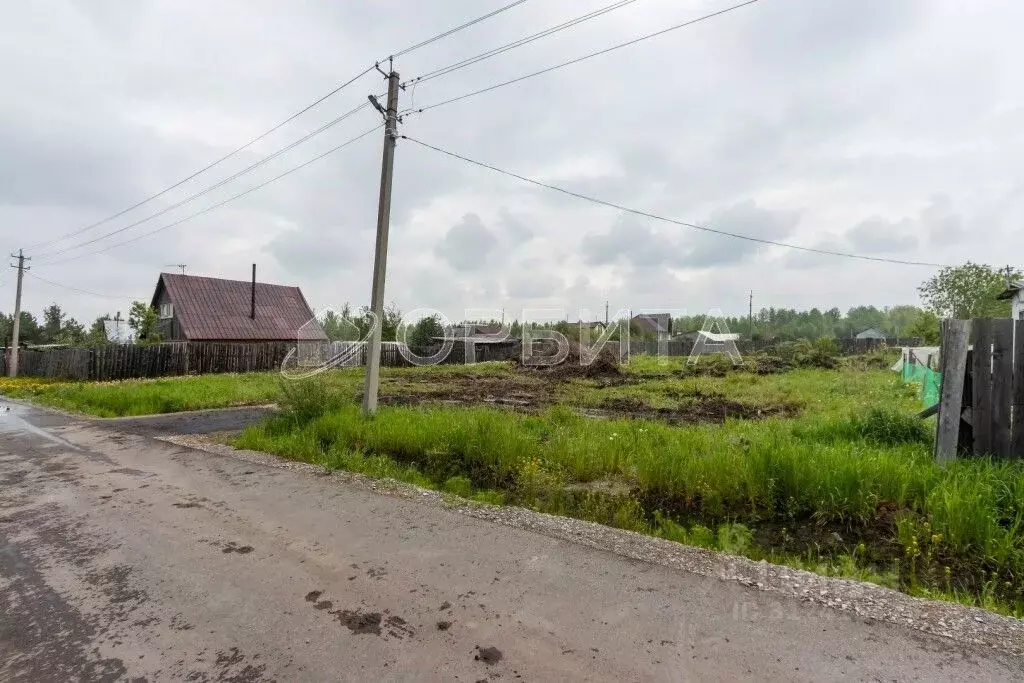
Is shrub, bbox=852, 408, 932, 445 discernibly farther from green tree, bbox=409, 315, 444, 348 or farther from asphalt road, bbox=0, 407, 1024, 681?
green tree, bbox=409, 315, 444, 348

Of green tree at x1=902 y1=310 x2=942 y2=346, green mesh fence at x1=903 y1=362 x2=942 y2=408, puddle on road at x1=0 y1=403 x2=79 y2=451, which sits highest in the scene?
green tree at x1=902 y1=310 x2=942 y2=346

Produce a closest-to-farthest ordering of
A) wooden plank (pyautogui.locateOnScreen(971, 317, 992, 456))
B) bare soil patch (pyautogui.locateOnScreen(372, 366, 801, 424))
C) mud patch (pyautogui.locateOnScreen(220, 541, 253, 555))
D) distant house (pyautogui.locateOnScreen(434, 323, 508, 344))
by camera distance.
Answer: mud patch (pyautogui.locateOnScreen(220, 541, 253, 555))
wooden plank (pyautogui.locateOnScreen(971, 317, 992, 456))
bare soil patch (pyautogui.locateOnScreen(372, 366, 801, 424))
distant house (pyautogui.locateOnScreen(434, 323, 508, 344))

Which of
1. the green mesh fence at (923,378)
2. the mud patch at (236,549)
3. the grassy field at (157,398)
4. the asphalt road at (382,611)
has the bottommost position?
the grassy field at (157,398)

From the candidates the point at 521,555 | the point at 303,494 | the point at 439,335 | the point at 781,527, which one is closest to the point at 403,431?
the point at 303,494

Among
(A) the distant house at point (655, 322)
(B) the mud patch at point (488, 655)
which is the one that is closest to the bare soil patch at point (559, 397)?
(B) the mud patch at point (488, 655)

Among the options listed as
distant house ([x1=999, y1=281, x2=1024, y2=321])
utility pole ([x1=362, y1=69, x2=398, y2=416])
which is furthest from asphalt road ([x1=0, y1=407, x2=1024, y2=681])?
distant house ([x1=999, y1=281, x2=1024, y2=321])

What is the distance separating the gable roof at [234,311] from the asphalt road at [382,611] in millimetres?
26398

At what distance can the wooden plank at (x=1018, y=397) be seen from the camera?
445cm

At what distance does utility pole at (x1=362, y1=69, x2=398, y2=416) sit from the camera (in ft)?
27.2

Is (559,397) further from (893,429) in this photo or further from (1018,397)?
(1018,397)

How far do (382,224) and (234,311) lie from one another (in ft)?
84.2

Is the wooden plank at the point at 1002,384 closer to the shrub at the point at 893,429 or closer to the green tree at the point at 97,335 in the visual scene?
the shrub at the point at 893,429

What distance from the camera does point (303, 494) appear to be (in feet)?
16.7

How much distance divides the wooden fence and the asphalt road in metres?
3.15
